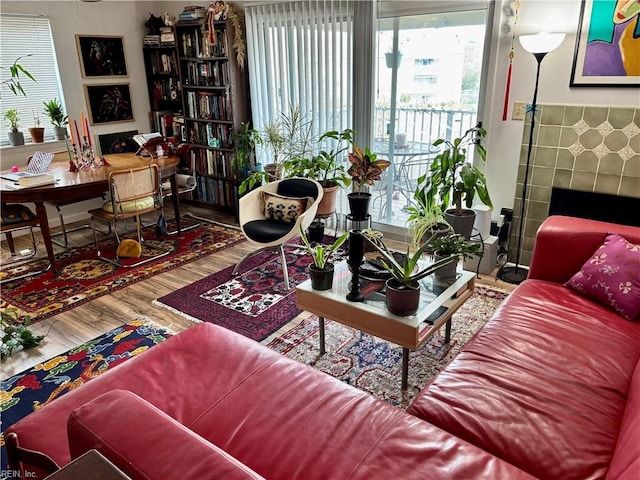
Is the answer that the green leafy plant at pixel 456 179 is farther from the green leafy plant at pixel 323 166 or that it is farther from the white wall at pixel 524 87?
the green leafy plant at pixel 323 166

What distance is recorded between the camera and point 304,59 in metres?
4.13

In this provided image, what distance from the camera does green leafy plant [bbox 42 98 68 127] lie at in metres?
4.30

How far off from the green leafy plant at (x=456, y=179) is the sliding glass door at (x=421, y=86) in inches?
15.7

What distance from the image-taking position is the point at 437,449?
1.27m

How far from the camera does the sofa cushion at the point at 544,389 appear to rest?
132 centimetres

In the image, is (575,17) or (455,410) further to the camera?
(575,17)

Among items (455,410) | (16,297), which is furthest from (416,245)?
(16,297)

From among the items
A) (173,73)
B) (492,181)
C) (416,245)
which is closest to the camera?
(416,245)

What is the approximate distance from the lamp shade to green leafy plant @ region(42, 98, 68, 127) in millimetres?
4054

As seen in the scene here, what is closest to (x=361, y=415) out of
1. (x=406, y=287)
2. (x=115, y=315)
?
(x=406, y=287)

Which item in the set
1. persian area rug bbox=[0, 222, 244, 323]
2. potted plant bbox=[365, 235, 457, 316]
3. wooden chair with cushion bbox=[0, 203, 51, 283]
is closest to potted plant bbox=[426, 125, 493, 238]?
potted plant bbox=[365, 235, 457, 316]

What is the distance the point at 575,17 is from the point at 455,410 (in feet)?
9.13

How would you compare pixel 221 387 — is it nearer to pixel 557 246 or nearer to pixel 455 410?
pixel 455 410

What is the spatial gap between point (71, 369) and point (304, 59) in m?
3.14
